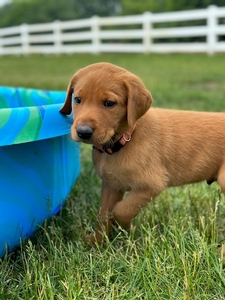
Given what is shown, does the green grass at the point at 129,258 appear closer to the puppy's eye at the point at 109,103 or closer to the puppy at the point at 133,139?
the puppy at the point at 133,139

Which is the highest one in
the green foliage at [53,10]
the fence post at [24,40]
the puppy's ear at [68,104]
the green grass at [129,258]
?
the green foliage at [53,10]

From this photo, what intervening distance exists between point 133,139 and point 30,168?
52cm

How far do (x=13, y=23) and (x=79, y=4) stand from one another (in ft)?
19.4

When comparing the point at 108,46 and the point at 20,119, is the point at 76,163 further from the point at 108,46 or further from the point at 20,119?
the point at 108,46

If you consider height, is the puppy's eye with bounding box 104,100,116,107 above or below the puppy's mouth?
above

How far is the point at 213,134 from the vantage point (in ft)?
8.32

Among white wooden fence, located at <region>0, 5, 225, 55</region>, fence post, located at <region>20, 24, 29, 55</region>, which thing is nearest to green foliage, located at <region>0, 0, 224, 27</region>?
fence post, located at <region>20, 24, 29, 55</region>

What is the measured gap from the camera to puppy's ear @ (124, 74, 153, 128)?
2.25 meters

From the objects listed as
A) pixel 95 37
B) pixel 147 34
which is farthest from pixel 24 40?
pixel 147 34

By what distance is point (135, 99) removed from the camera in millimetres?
2256

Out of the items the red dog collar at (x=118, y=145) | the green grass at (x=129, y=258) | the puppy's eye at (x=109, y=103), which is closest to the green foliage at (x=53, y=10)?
the green grass at (x=129, y=258)

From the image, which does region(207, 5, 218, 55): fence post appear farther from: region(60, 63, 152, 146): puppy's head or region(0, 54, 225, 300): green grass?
region(60, 63, 152, 146): puppy's head

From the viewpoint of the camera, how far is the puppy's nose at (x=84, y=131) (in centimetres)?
212

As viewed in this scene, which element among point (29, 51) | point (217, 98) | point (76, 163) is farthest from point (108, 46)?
point (76, 163)
